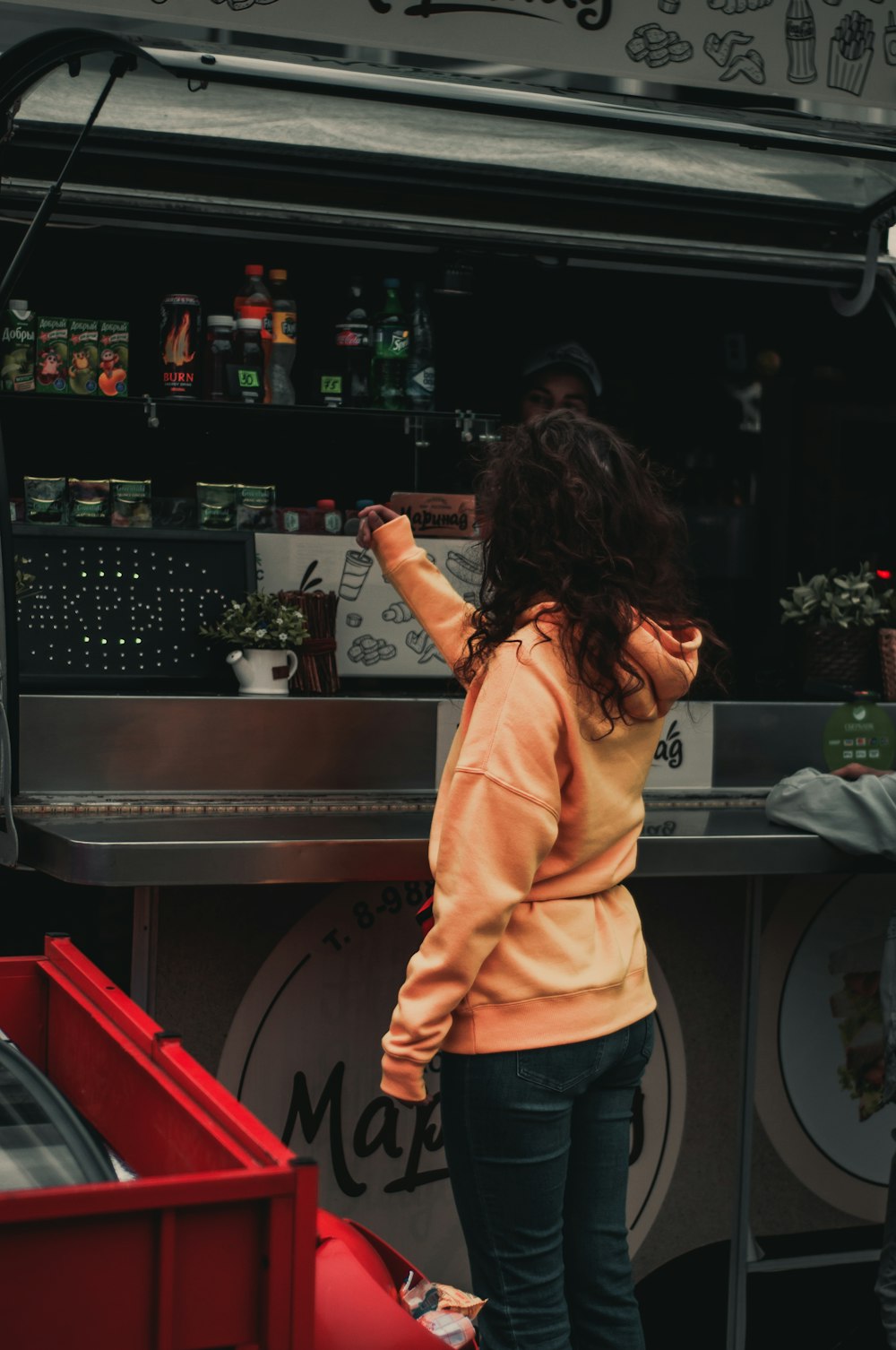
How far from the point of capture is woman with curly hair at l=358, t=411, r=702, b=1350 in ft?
5.64

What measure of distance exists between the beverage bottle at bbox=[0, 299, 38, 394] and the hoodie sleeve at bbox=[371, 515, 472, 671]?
A: 1.38 meters

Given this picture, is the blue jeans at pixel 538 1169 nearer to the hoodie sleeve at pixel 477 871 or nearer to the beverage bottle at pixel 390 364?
the hoodie sleeve at pixel 477 871

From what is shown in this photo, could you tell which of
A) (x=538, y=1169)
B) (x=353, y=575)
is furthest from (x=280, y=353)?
(x=538, y=1169)

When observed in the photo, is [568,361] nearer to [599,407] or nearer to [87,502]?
[599,407]

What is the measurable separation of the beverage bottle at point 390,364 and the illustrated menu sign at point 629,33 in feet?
3.96

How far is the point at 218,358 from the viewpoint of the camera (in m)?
3.32

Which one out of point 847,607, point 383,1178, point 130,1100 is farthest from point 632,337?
point 130,1100

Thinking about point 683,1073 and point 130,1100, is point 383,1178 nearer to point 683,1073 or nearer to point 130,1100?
point 683,1073

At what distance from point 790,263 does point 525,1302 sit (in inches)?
101

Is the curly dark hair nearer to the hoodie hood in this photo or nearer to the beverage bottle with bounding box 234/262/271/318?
the hoodie hood

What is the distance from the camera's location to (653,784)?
297cm

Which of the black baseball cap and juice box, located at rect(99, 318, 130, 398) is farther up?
the black baseball cap

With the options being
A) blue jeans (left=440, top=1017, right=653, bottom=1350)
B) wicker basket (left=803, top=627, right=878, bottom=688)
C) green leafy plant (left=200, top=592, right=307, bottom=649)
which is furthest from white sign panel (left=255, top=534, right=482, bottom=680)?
blue jeans (left=440, top=1017, right=653, bottom=1350)

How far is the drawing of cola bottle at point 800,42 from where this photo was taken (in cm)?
232
